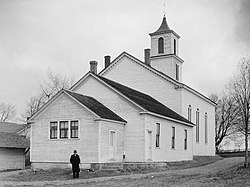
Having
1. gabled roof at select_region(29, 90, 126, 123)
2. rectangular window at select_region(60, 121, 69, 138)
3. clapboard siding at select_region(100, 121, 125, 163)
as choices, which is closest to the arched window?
gabled roof at select_region(29, 90, 126, 123)

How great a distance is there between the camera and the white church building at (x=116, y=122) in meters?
32.4

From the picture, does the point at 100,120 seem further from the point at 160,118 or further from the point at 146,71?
the point at 146,71

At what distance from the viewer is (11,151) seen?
43.1 metres

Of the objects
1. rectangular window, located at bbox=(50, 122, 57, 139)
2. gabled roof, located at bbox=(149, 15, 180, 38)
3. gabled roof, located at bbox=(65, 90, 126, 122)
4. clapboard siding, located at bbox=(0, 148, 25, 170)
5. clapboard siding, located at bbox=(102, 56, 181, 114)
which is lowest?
clapboard siding, located at bbox=(0, 148, 25, 170)

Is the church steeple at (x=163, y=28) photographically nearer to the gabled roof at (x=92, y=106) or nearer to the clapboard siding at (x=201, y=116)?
the clapboard siding at (x=201, y=116)

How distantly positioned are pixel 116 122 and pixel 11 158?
1397 cm

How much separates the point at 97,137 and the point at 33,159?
5964 mm

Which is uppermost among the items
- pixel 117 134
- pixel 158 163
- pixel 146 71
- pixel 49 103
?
pixel 146 71

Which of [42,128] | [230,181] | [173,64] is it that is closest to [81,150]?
[42,128]

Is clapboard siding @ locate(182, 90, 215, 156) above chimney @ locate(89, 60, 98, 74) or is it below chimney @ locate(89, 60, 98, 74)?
below

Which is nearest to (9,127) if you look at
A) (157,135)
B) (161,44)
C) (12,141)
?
(12,141)

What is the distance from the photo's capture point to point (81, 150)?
32.3 metres

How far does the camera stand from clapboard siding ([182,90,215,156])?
1819 inches

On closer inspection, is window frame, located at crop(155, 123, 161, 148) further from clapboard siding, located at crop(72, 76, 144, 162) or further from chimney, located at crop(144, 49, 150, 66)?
chimney, located at crop(144, 49, 150, 66)
